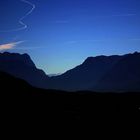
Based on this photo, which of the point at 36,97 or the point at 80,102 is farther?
the point at 80,102

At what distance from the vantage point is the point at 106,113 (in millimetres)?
34156

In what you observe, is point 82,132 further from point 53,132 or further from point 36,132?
point 36,132

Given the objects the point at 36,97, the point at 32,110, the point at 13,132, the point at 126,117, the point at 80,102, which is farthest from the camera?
the point at 80,102

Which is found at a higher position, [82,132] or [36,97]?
[36,97]

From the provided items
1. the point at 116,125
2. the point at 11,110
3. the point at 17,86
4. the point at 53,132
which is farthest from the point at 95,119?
the point at 17,86

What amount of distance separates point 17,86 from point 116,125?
65.9 feet

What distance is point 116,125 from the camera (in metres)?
29.4

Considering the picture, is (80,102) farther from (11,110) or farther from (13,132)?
(13,132)

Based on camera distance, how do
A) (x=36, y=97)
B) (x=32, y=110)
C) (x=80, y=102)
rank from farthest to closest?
(x=80, y=102) < (x=36, y=97) < (x=32, y=110)

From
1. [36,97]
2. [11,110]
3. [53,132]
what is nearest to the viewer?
[53,132]

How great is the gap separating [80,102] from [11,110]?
16.0 meters

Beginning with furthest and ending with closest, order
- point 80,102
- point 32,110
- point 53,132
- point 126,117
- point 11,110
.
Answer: point 80,102 → point 126,117 → point 32,110 → point 11,110 → point 53,132

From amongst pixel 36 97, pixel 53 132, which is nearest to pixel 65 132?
pixel 53 132

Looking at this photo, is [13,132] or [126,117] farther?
[126,117]
